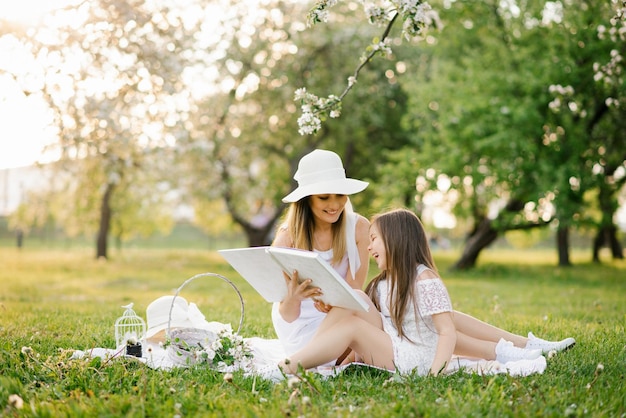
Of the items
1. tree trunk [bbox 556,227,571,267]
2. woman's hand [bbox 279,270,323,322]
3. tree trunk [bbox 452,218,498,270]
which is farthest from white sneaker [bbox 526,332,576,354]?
tree trunk [bbox 556,227,571,267]

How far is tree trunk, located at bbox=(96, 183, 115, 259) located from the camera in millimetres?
18750

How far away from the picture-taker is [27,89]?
806 cm

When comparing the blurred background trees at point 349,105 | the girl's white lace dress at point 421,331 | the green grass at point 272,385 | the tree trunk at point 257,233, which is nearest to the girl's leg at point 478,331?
the green grass at point 272,385

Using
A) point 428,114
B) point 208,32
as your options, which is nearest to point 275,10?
point 208,32

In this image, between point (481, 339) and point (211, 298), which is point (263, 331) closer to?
point (481, 339)

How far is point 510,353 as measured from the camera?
4.04 meters

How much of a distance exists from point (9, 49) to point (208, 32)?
5.97 metres

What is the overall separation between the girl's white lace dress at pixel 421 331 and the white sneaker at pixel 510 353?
0.53 metres

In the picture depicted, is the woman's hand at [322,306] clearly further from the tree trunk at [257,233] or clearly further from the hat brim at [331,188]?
the tree trunk at [257,233]

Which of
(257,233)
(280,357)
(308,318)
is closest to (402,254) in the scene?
(308,318)

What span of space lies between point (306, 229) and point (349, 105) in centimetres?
A: 1180

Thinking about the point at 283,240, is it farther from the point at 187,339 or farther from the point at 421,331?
the point at 421,331

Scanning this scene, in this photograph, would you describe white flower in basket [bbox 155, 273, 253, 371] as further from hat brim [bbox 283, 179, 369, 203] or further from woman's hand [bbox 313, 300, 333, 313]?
hat brim [bbox 283, 179, 369, 203]

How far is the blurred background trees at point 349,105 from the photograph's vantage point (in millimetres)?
9211
